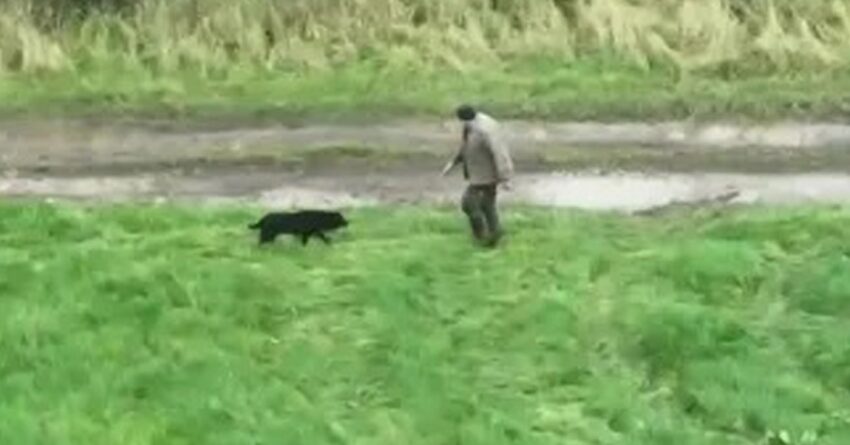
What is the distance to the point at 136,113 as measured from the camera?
72.8 feet

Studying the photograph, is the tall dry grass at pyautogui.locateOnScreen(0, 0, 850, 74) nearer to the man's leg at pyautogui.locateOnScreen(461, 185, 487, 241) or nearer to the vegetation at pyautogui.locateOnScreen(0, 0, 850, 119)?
the vegetation at pyautogui.locateOnScreen(0, 0, 850, 119)

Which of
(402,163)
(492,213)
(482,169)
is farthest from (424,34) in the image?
(482,169)

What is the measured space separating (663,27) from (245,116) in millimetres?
4786

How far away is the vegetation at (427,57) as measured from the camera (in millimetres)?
22078

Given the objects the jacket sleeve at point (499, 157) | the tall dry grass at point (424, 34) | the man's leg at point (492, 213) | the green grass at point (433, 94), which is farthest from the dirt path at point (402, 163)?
the jacket sleeve at point (499, 157)

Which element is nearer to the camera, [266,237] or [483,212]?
[483,212]

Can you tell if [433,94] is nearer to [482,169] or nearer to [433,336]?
[482,169]

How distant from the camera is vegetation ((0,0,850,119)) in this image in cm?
2208

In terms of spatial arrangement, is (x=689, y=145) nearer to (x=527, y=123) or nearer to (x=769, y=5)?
(x=527, y=123)

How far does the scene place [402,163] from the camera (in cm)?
2038

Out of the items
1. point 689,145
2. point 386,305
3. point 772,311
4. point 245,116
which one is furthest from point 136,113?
point 772,311

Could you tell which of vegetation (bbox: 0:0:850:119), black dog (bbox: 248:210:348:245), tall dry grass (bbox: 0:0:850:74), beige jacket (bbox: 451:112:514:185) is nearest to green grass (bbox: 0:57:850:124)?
vegetation (bbox: 0:0:850:119)

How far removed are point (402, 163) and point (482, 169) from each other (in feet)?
13.1

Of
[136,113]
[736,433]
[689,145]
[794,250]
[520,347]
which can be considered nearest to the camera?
[736,433]
